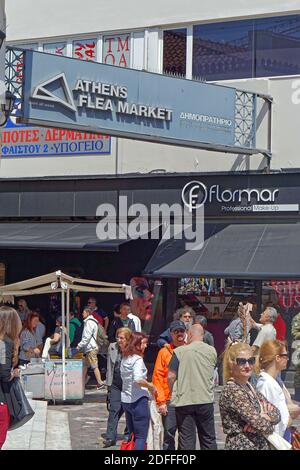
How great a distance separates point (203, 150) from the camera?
2044 centimetres

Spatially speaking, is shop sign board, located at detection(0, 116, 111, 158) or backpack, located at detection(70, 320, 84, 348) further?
shop sign board, located at detection(0, 116, 111, 158)

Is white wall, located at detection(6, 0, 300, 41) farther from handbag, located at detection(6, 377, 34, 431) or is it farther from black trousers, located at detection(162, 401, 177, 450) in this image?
handbag, located at detection(6, 377, 34, 431)

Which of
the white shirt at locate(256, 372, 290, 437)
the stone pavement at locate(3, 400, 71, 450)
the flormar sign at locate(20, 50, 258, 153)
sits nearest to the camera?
the white shirt at locate(256, 372, 290, 437)

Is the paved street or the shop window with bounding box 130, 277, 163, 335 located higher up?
the shop window with bounding box 130, 277, 163, 335

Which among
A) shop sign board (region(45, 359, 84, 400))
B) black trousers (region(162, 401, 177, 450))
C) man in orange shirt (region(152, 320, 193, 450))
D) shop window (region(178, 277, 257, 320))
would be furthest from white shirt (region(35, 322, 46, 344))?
black trousers (region(162, 401, 177, 450))

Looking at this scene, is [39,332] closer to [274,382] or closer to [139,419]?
[139,419]

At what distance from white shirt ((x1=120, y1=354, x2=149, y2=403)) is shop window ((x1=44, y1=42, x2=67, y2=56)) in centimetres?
1207

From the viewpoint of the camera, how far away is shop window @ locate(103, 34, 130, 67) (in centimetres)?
2139

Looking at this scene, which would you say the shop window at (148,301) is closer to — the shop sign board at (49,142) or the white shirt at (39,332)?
the white shirt at (39,332)

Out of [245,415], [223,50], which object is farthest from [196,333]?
[223,50]

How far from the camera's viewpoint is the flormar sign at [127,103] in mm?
17297

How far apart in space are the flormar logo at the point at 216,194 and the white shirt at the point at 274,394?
11629 millimetres

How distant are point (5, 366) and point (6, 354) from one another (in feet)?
0.35

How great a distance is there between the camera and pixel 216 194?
2033cm
